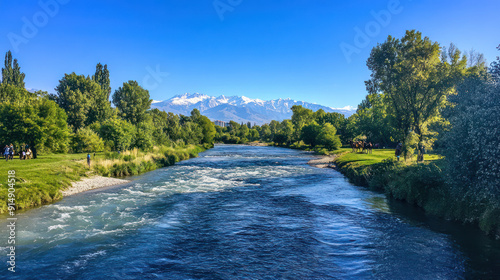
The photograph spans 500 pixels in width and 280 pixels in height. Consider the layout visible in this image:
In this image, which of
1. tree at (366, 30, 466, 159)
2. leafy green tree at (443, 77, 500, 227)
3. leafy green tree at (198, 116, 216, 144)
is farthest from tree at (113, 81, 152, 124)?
leafy green tree at (443, 77, 500, 227)

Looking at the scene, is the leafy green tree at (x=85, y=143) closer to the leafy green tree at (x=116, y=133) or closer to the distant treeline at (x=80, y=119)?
the distant treeline at (x=80, y=119)

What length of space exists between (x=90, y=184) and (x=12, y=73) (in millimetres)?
86434

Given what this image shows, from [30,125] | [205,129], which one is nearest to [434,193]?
[30,125]

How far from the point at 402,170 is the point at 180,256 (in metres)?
21.4

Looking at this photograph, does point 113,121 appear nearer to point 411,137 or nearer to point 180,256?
point 180,256

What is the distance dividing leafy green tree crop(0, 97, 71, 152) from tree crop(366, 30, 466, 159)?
42.7m

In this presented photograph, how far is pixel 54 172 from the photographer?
2869cm

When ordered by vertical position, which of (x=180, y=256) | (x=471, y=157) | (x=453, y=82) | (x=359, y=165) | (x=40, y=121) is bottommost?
(x=180, y=256)

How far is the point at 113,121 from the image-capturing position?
46.2 m

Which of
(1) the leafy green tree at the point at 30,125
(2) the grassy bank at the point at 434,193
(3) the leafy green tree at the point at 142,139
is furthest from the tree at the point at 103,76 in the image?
(2) the grassy bank at the point at 434,193

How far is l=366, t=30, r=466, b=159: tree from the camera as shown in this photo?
2938cm

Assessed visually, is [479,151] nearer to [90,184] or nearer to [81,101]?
[90,184]

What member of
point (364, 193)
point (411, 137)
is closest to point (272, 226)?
point (364, 193)

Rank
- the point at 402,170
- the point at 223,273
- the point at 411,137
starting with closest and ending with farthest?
the point at 223,273
the point at 402,170
the point at 411,137
